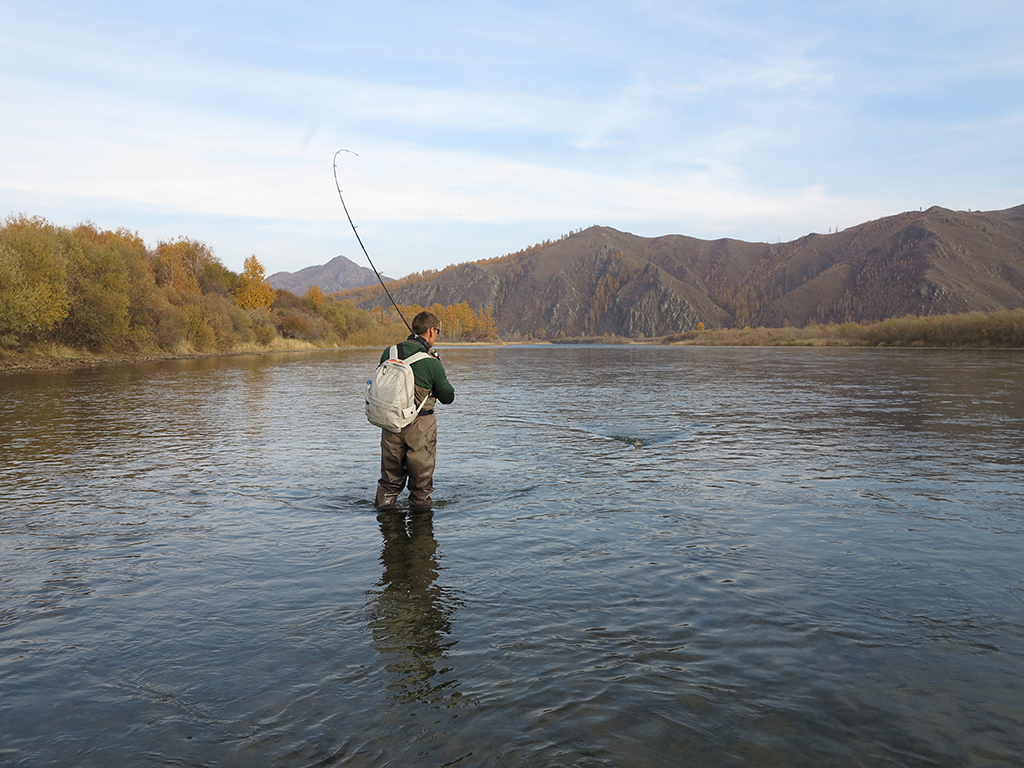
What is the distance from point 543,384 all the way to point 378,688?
30183mm

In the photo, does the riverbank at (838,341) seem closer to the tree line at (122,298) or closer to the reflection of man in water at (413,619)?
the tree line at (122,298)

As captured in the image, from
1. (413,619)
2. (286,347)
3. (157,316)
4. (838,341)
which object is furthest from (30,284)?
(838,341)

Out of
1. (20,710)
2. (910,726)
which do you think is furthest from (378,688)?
(910,726)

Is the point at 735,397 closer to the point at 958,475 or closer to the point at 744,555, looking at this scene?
the point at 958,475

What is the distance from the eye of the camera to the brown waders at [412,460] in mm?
8336

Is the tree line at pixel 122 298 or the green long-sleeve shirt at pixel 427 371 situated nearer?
the green long-sleeve shirt at pixel 427 371

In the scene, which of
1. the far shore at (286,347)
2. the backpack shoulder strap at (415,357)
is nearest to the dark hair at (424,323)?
the backpack shoulder strap at (415,357)

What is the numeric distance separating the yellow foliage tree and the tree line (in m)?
0.16

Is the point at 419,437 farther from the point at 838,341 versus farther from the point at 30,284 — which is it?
the point at 838,341

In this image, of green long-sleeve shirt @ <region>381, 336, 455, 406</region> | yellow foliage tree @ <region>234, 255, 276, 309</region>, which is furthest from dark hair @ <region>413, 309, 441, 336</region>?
yellow foliage tree @ <region>234, 255, 276, 309</region>

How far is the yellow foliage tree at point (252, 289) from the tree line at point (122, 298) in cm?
16

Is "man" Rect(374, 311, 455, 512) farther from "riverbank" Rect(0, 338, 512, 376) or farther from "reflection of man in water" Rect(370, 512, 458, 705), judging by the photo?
"riverbank" Rect(0, 338, 512, 376)

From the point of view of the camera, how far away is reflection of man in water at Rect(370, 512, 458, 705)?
4.36m

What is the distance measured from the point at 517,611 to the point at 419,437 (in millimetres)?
3315
